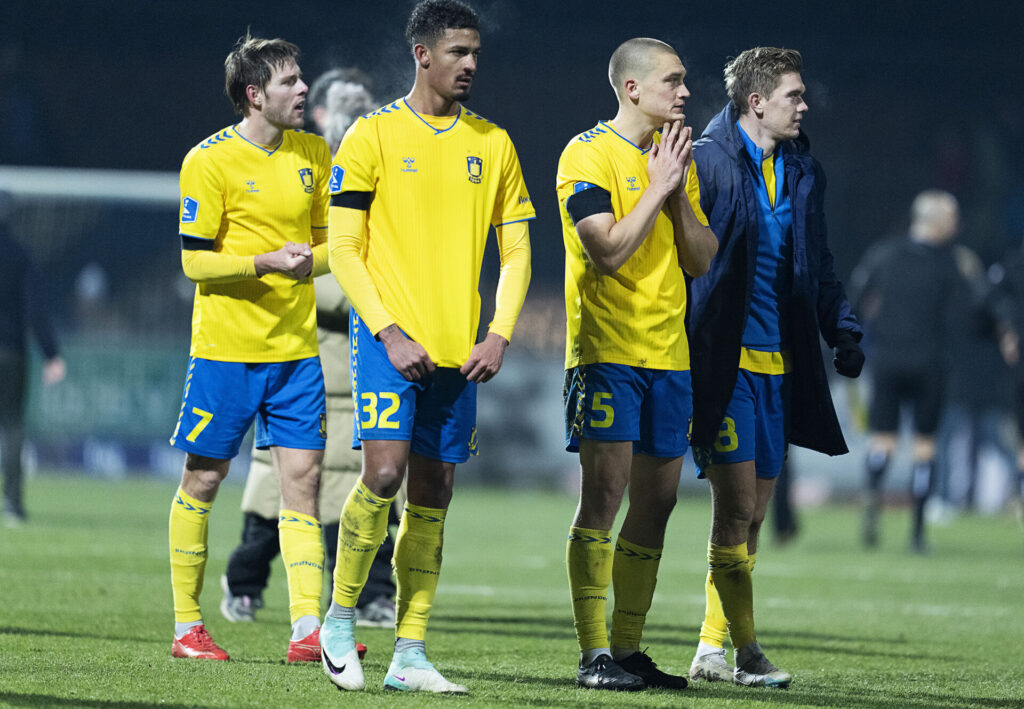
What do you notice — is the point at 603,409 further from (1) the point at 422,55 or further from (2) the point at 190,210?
(2) the point at 190,210

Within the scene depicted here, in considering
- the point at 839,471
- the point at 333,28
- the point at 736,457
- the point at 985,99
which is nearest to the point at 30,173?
the point at 333,28

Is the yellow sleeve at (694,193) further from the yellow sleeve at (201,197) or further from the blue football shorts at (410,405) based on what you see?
the yellow sleeve at (201,197)

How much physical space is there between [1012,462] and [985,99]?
7983 mm

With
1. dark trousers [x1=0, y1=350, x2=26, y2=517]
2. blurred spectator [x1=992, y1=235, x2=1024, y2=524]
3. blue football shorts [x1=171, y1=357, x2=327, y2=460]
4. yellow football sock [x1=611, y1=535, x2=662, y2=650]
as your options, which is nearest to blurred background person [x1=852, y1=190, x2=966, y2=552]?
blurred spectator [x1=992, y1=235, x2=1024, y2=524]

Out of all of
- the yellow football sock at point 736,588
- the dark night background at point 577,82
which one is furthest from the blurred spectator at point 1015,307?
the dark night background at point 577,82

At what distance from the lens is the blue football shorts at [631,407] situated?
180 inches

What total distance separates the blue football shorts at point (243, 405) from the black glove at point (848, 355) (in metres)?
1.64

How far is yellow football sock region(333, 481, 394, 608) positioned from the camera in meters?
4.46

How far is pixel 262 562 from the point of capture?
21.6ft

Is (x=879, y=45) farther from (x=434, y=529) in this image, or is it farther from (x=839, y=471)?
(x=434, y=529)

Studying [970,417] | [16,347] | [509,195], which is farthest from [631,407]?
[970,417]

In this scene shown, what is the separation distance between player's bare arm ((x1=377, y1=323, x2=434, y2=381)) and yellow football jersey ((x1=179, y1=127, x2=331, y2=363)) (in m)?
0.81

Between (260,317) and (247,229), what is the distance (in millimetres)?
281

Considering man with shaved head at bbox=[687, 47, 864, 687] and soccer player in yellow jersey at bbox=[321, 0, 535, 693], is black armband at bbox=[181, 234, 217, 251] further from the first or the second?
man with shaved head at bbox=[687, 47, 864, 687]
